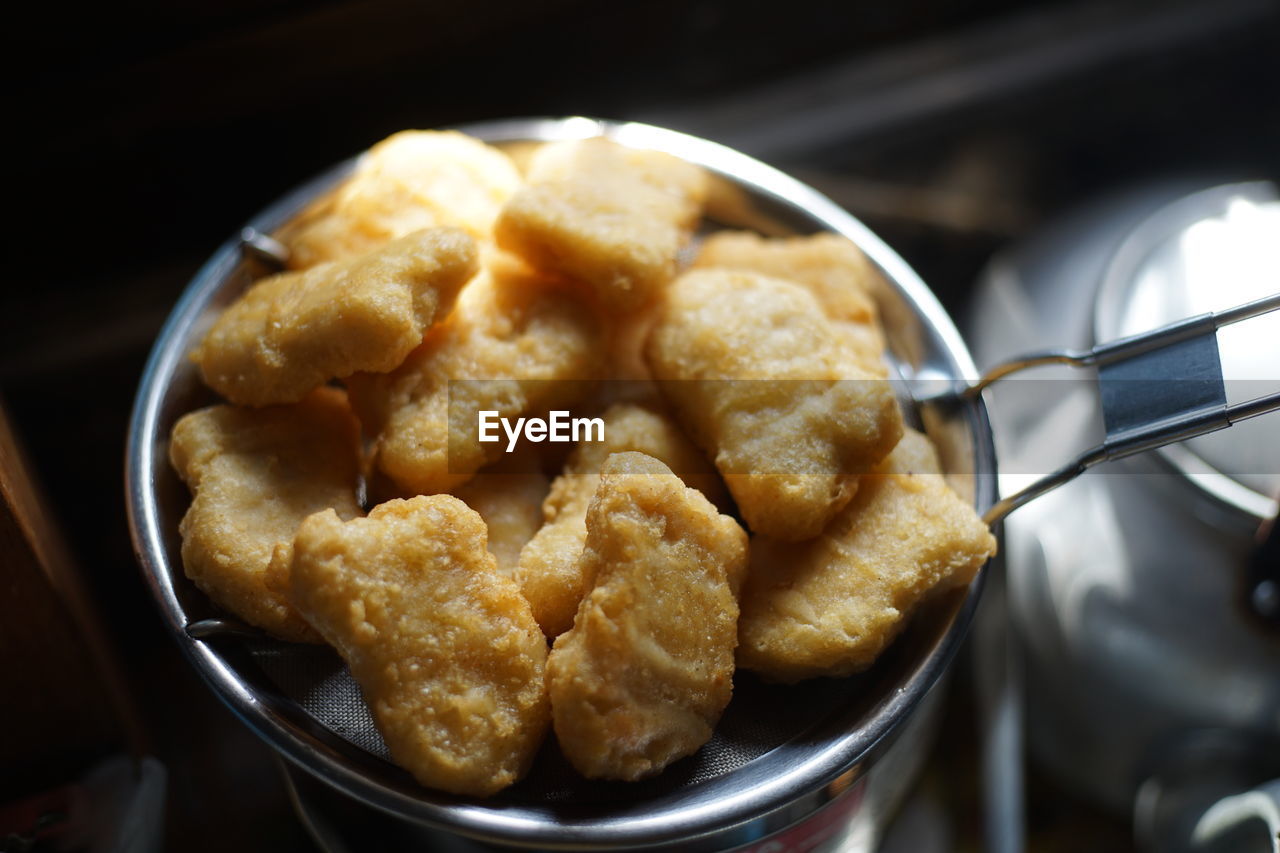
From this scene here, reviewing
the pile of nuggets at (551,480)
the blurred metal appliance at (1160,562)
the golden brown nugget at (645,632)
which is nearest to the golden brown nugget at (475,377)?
the pile of nuggets at (551,480)

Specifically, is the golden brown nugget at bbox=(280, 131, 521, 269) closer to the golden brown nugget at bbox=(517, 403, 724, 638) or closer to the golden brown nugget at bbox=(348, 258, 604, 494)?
the golden brown nugget at bbox=(348, 258, 604, 494)

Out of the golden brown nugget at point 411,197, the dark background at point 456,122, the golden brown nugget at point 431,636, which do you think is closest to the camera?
the golden brown nugget at point 431,636

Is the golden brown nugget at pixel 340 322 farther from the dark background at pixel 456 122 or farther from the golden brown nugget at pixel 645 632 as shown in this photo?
the dark background at pixel 456 122

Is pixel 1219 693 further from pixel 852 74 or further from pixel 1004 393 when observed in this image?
pixel 852 74

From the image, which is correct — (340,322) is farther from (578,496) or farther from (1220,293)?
(1220,293)

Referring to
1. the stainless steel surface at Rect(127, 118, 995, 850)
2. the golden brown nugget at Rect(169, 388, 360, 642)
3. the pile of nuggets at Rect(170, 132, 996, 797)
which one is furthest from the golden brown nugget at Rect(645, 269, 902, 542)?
the golden brown nugget at Rect(169, 388, 360, 642)

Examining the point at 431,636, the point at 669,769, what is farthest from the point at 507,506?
the point at 669,769
